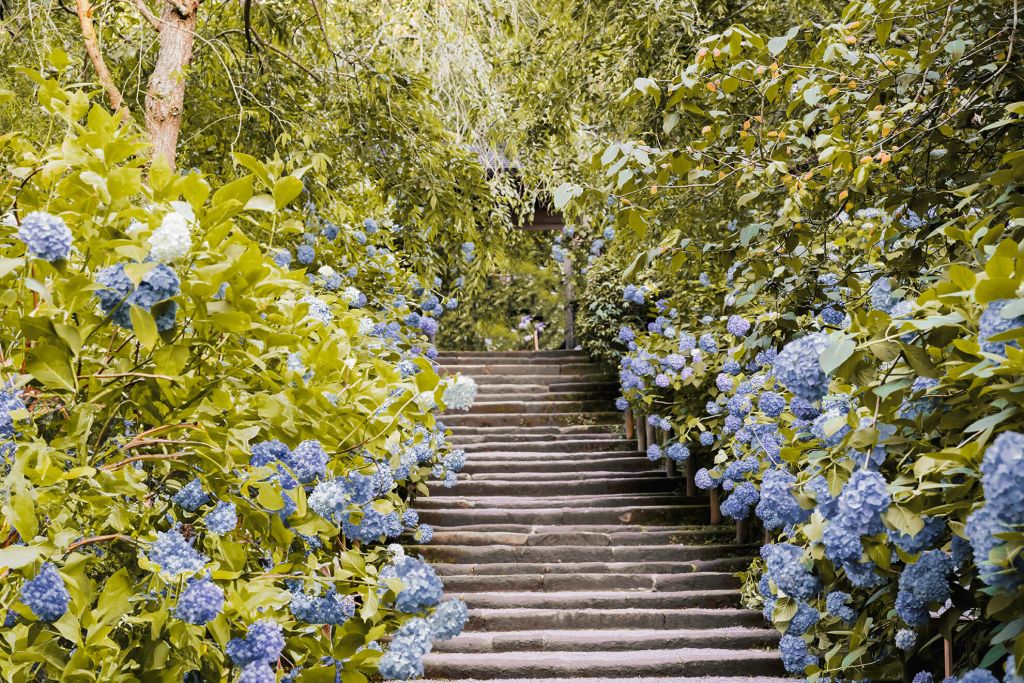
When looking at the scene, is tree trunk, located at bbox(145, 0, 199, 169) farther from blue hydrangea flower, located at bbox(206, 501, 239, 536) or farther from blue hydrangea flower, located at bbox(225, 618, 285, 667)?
blue hydrangea flower, located at bbox(225, 618, 285, 667)

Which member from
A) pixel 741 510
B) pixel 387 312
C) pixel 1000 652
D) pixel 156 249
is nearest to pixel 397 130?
pixel 387 312

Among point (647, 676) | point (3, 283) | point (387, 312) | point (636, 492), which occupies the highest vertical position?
point (387, 312)

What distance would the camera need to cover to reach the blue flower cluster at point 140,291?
1277 mm

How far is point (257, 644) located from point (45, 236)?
2.20 feet

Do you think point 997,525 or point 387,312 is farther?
point 387,312

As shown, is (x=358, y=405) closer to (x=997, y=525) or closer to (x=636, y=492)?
(x=997, y=525)

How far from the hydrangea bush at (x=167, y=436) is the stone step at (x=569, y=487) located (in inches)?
220

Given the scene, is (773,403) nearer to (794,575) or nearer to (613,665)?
(794,575)

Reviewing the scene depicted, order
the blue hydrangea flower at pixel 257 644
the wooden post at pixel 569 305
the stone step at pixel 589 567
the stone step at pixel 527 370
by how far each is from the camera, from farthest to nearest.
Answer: the wooden post at pixel 569 305
the stone step at pixel 527 370
the stone step at pixel 589 567
the blue hydrangea flower at pixel 257 644

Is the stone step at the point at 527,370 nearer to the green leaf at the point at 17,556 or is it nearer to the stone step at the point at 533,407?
the stone step at the point at 533,407

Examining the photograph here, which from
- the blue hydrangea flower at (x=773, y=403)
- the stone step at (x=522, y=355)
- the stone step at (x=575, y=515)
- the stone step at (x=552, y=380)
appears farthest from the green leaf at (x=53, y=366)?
the stone step at (x=522, y=355)

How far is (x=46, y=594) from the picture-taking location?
1.23m

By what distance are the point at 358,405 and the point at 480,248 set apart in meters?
3.29

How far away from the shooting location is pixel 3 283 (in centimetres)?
144
